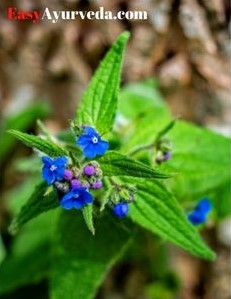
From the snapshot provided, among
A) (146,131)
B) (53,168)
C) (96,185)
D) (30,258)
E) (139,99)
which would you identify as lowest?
(30,258)

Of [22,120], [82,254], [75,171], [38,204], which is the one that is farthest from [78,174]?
[22,120]

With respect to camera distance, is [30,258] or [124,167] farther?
[30,258]

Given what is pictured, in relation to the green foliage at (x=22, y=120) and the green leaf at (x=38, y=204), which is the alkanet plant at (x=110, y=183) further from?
the green foliage at (x=22, y=120)

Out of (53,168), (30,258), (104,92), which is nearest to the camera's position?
(53,168)

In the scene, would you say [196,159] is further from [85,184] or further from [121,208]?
[85,184]

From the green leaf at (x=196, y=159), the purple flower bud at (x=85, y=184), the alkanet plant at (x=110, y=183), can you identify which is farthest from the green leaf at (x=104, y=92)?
the green leaf at (x=196, y=159)

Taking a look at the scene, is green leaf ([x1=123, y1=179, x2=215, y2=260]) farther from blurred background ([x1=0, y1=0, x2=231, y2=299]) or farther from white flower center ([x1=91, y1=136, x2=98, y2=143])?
blurred background ([x1=0, y1=0, x2=231, y2=299])

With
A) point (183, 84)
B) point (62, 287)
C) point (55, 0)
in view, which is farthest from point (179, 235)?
point (55, 0)
